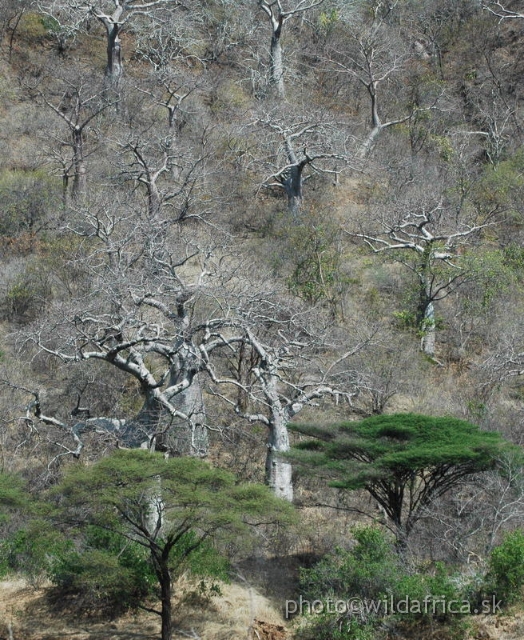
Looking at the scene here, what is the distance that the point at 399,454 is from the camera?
14.2 meters

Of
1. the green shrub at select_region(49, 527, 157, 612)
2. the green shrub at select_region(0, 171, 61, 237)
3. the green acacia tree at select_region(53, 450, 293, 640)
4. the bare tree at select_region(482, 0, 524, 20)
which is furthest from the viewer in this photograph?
the bare tree at select_region(482, 0, 524, 20)

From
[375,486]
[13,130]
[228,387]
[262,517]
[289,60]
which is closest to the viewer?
[262,517]

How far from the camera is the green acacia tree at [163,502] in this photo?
13312mm

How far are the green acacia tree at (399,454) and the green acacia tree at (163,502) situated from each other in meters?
1.38

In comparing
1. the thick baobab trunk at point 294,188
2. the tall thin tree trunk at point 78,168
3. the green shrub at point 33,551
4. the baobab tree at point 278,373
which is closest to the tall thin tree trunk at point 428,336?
the baobab tree at point 278,373

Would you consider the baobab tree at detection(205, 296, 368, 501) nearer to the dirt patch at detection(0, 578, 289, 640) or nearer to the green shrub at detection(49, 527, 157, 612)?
the dirt patch at detection(0, 578, 289, 640)

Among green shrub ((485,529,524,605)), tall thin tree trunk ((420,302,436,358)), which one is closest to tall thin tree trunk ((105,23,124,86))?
tall thin tree trunk ((420,302,436,358))

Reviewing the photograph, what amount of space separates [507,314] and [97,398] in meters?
10.0

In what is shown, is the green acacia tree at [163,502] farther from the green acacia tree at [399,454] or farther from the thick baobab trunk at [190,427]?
the thick baobab trunk at [190,427]

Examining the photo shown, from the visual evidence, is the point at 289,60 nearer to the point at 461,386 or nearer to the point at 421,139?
the point at 421,139

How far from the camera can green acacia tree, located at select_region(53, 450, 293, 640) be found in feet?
43.7

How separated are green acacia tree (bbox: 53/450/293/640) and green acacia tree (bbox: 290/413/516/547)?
138cm

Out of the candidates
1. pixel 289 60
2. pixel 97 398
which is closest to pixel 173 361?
pixel 97 398

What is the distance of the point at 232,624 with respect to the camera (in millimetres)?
14461
